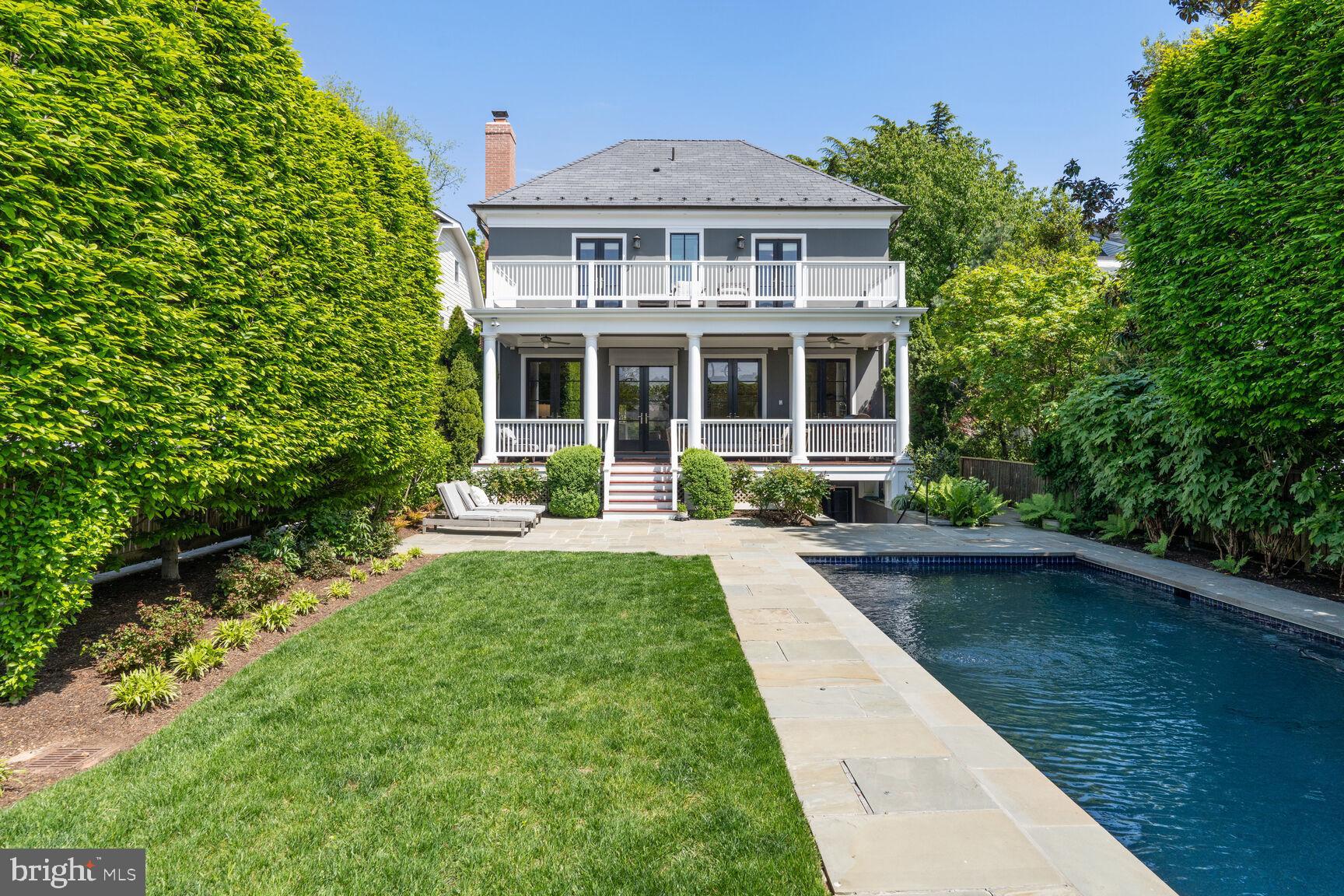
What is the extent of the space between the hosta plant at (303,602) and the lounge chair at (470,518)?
4.76 metres

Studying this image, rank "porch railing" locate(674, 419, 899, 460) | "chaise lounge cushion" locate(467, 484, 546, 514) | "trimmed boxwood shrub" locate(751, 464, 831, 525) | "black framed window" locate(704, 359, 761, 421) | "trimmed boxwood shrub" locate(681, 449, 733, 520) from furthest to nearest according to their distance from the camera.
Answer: "black framed window" locate(704, 359, 761, 421) → "porch railing" locate(674, 419, 899, 460) → "trimmed boxwood shrub" locate(681, 449, 733, 520) → "trimmed boxwood shrub" locate(751, 464, 831, 525) → "chaise lounge cushion" locate(467, 484, 546, 514)

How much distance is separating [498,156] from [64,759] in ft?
58.6

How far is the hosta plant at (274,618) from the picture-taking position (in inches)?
215

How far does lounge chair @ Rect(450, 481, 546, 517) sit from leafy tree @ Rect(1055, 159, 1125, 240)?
29.3 meters

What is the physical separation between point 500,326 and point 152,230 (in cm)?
988

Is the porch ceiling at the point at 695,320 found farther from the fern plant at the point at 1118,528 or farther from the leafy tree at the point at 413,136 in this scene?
the leafy tree at the point at 413,136

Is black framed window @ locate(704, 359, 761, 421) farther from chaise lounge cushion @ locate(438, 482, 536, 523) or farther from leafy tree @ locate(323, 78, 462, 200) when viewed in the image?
leafy tree @ locate(323, 78, 462, 200)

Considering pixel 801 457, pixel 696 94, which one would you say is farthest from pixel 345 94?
pixel 801 457

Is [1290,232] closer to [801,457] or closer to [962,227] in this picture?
[801,457]

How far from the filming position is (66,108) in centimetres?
337

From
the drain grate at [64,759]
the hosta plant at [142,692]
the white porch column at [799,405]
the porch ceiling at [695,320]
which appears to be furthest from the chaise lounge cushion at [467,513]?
the drain grate at [64,759]

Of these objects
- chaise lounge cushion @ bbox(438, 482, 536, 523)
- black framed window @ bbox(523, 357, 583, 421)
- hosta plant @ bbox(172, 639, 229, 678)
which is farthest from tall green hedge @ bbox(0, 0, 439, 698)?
black framed window @ bbox(523, 357, 583, 421)

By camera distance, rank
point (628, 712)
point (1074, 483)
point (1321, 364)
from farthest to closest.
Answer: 1. point (1074, 483)
2. point (1321, 364)
3. point (628, 712)

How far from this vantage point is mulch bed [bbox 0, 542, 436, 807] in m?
3.38
